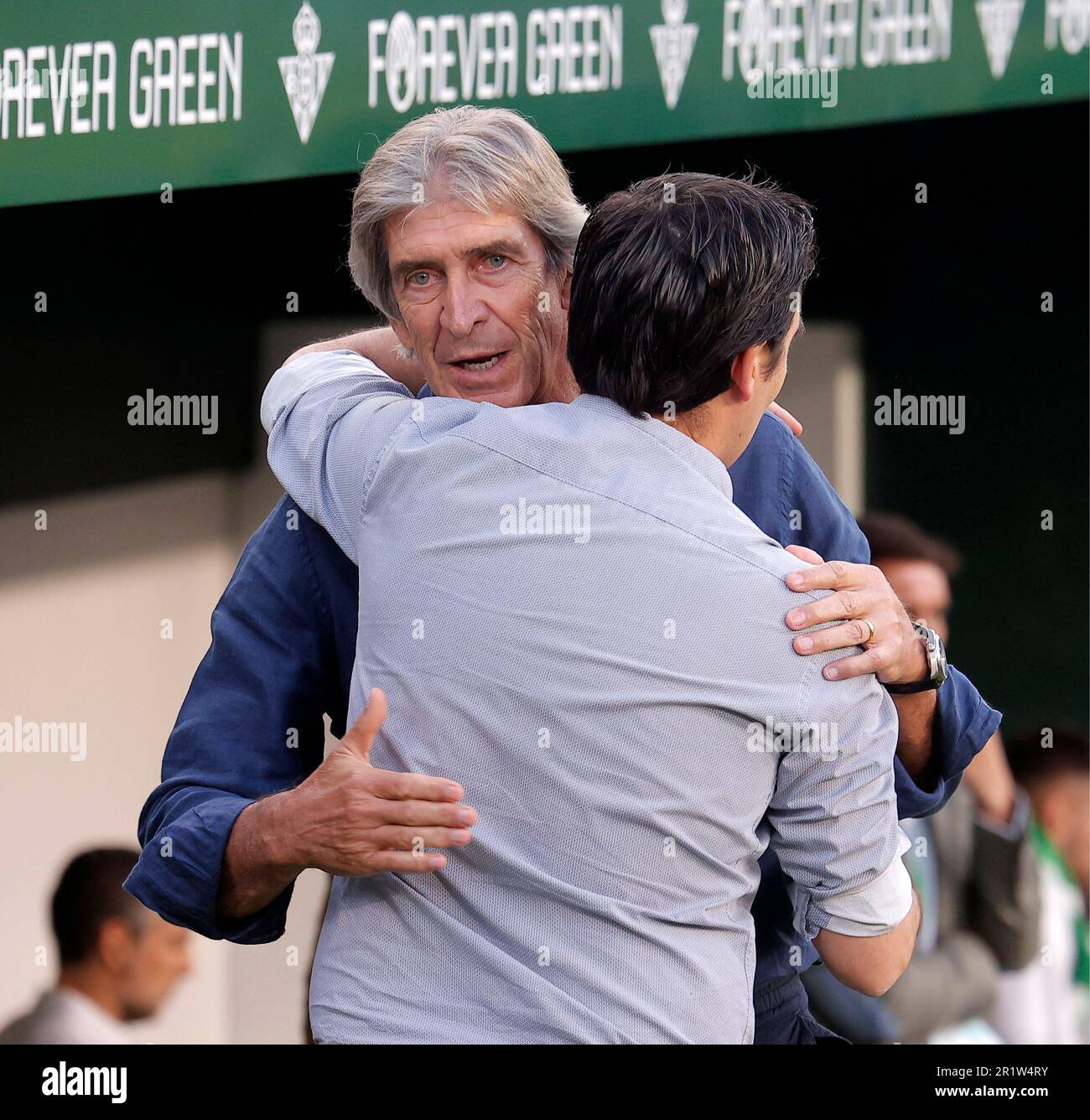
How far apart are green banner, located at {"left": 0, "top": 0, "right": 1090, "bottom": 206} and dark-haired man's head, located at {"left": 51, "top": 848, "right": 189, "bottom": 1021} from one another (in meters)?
1.94

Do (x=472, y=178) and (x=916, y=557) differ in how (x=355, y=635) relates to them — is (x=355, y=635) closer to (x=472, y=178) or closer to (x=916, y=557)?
(x=472, y=178)

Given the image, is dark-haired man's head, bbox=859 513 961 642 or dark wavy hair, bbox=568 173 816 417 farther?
dark-haired man's head, bbox=859 513 961 642

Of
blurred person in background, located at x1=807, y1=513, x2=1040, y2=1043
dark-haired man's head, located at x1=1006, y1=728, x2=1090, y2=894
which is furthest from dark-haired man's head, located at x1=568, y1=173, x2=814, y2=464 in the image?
dark-haired man's head, located at x1=1006, y1=728, x2=1090, y2=894

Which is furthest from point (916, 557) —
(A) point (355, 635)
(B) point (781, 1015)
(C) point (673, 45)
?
(A) point (355, 635)

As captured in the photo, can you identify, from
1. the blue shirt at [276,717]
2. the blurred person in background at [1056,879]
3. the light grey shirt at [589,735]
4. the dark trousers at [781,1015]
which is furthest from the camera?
the blurred person in background at [1056,879]

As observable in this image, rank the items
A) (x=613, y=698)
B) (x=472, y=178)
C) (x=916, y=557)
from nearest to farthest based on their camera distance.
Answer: (x=613, y=698), (x=472, y=178), (x=916, y=557)

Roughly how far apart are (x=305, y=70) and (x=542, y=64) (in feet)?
1.84

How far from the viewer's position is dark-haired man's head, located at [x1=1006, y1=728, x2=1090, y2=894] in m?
3.56

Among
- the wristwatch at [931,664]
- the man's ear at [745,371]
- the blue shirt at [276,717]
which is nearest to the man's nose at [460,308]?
the blue shirt at [276,717]

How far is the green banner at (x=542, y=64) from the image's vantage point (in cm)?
329

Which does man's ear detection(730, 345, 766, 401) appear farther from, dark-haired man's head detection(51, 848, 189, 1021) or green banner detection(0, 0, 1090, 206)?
dark-haired man's head detection(51, 848, 189, 1021)

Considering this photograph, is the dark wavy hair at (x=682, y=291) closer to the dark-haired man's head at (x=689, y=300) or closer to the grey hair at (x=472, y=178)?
the dark-haired man's head at (x=689, y=300)

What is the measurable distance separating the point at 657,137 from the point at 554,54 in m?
0.31

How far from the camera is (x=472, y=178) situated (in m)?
1.62
